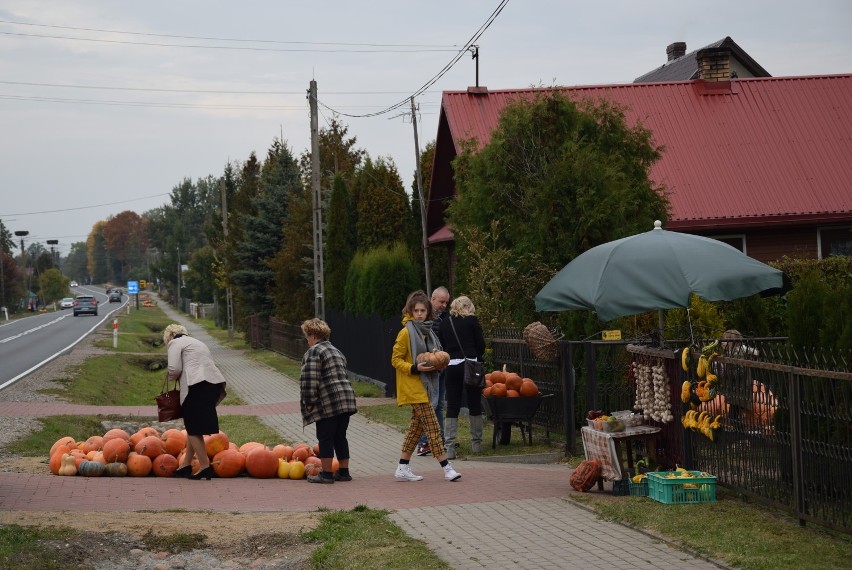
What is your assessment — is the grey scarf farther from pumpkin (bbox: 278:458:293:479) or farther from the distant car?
the distant car

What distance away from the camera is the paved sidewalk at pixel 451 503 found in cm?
787

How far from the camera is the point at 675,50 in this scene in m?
48.9

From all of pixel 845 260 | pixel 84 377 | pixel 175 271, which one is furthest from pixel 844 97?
pixel 175 271

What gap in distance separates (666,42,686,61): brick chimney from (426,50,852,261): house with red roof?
61.5 feet

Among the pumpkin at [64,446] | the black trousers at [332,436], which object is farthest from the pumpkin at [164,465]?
the black trousers at [332,436]

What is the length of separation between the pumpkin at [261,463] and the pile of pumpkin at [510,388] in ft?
9.68

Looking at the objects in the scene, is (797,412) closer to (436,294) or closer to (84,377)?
(436,294)

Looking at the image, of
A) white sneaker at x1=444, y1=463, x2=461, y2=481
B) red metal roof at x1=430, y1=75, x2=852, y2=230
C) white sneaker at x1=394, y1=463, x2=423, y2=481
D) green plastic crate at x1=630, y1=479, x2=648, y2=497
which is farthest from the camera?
red metal roof at x1=430, y1=75, x2=852, y2=230

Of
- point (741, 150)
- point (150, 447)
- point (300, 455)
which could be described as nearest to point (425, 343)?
point (300, 455)

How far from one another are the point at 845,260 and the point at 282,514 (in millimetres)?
14278

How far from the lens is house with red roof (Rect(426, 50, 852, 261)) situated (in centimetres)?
2530

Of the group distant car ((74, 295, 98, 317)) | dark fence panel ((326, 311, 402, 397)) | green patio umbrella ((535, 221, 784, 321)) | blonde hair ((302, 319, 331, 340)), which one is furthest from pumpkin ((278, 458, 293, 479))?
distant car ((74, 295, 98, 317))

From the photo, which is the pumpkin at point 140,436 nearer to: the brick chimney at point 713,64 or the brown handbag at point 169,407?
→ the brown handbag at point 169,407

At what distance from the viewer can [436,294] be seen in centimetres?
1390
